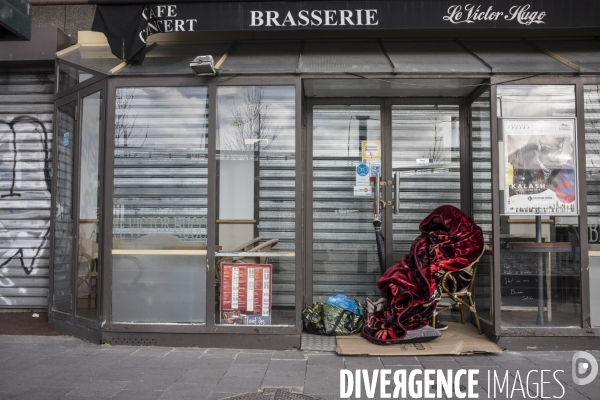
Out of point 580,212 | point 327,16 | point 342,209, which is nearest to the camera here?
point 580,212

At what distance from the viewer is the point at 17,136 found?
802 centimetres

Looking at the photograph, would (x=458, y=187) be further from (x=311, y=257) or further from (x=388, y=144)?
(x=311, y=257)

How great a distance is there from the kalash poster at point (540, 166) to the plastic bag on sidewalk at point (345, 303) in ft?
6.69

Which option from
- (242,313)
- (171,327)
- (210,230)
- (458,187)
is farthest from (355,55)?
(171,327)

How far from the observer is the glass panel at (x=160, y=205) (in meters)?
6.48

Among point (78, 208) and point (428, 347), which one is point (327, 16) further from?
point (428, 347)

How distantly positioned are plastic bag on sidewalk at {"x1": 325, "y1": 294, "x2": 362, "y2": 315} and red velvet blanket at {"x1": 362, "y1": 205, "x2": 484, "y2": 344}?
24 cm

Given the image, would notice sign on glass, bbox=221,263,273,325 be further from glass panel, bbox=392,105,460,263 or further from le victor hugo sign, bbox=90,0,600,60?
le victor hugo sign, bbox=90,0,600,60

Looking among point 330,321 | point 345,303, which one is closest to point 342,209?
point 345,303

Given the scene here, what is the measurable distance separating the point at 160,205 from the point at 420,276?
3.06 metres

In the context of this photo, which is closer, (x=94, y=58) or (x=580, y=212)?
(x=580, y=212)

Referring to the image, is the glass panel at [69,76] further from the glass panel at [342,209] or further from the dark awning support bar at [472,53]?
the dark awning support bar at [472,53]

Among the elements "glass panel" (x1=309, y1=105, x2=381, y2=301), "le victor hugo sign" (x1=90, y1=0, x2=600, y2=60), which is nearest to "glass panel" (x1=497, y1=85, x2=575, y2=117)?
"le victor hugo sign" (x1=90, y1=0, x2=600, y2=60)

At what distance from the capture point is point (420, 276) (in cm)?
634
